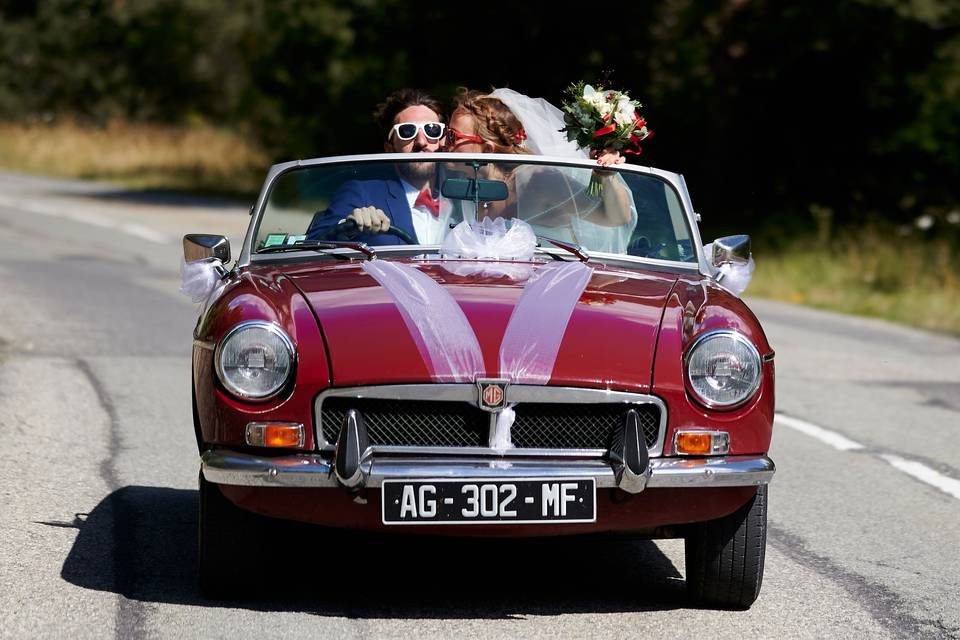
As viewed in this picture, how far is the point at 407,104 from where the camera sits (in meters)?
6.90

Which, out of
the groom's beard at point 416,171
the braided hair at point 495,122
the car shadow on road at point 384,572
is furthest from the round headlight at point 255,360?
the braided hair at point 495,122

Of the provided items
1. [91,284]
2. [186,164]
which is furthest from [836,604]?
[186,164]

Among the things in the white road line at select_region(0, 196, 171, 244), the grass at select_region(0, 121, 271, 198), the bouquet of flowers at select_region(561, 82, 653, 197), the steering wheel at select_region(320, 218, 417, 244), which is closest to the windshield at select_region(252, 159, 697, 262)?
the steering wheel at select_region(320, 218, 417, 244)

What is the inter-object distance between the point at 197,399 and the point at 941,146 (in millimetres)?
22561

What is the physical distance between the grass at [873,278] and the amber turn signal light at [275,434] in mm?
10960

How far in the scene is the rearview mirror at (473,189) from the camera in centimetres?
584

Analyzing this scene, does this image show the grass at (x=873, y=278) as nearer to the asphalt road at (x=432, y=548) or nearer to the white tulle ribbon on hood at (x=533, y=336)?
the asphalt road at (x=432, y=548)

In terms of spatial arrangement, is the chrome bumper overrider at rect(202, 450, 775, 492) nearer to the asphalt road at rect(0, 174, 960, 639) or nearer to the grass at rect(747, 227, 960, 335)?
the asphalt road at rect(0, 174, 960, 639)

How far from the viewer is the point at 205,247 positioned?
5.69 metres

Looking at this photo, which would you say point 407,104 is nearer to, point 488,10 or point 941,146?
point 941,146

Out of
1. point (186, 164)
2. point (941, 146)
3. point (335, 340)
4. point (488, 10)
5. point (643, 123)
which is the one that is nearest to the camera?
point (335, 340)

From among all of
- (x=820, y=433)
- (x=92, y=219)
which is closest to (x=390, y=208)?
(x=820, y=433)

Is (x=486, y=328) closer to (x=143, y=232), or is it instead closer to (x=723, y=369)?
(x=723, y=369)

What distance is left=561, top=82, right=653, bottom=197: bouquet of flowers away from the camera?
249 inches
